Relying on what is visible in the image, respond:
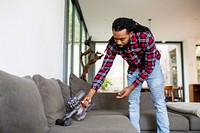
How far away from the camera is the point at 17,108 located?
0.95 meters

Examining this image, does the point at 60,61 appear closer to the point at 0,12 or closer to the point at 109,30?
the point at 0,12

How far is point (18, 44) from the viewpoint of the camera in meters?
1.62

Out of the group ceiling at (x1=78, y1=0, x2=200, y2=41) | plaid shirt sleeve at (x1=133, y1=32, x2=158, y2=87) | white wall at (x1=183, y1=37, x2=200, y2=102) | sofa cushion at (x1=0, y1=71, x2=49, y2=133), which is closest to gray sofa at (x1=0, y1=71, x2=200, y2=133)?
sofa cushion at (x1=0, y1=71, x2=49, y2=133)

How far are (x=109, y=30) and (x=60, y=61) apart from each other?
4.13m

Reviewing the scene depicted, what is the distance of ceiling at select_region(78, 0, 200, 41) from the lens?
4.84 metres

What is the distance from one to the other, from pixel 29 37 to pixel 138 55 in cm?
96

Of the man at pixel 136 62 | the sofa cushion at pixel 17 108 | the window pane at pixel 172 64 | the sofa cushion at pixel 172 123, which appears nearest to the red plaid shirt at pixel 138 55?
the man at pixel 136 62

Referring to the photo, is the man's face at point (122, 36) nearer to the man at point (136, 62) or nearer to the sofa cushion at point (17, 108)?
the man at point (136, 62)

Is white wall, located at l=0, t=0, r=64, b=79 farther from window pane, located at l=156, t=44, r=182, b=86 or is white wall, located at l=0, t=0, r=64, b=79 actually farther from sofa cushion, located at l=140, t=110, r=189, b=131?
window pane, located at l=156, t=44, r=182, b=86

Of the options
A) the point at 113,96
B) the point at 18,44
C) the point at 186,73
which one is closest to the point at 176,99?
the point at 186,73

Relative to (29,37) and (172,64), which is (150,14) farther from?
(29,37)

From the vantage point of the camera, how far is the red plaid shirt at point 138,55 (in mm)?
1665

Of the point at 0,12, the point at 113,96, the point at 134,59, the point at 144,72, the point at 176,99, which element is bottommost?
the point at 176,99

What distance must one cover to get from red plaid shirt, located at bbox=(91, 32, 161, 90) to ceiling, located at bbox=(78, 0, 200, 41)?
126 inches
